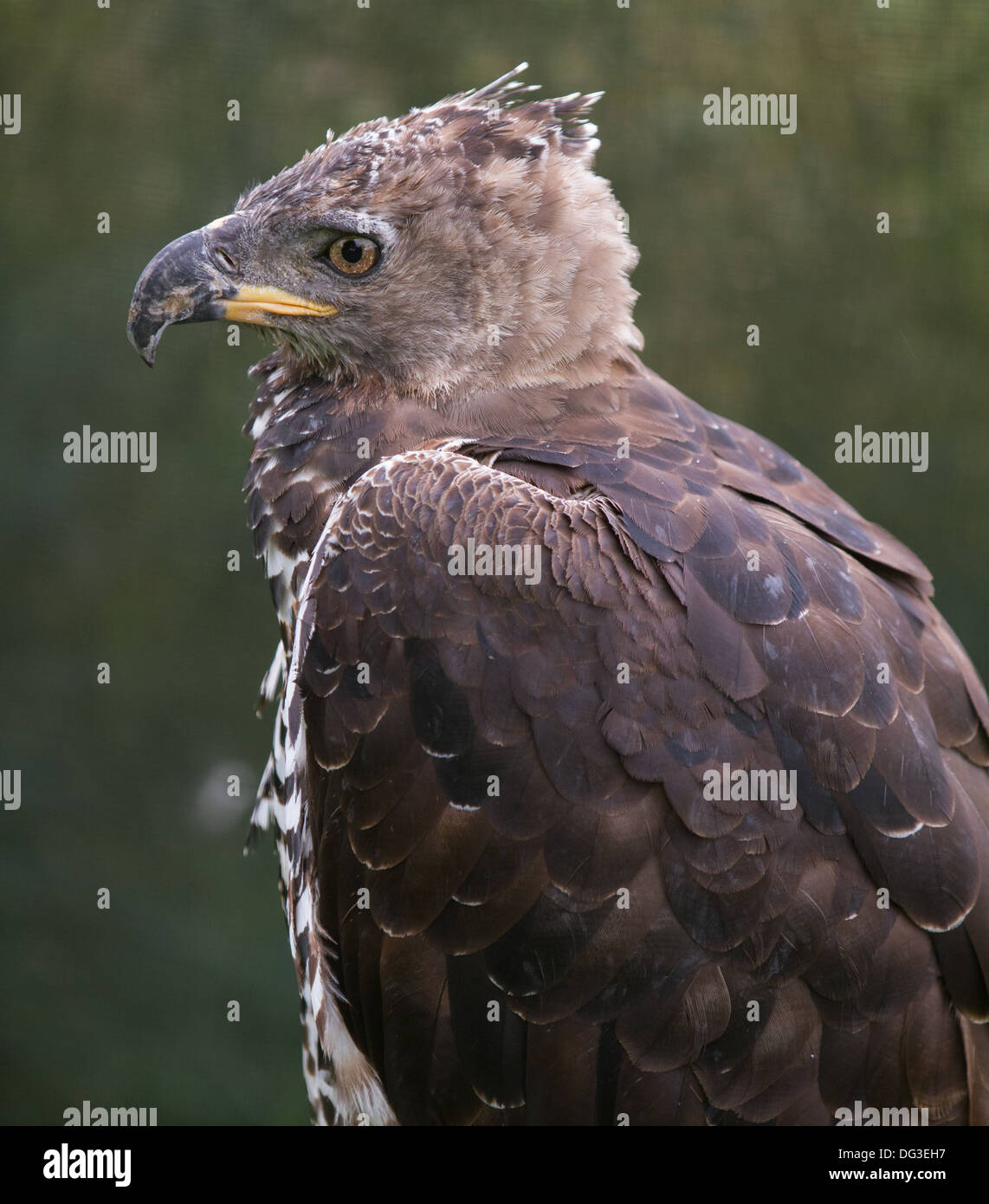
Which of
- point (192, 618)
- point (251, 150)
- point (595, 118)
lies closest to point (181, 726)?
point (192, 618)

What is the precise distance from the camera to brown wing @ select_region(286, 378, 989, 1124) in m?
2.40

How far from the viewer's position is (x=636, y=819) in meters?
2.40

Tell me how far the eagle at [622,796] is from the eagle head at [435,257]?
6 cm

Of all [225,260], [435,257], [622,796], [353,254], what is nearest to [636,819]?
[622,796]

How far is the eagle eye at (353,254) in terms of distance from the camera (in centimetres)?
286

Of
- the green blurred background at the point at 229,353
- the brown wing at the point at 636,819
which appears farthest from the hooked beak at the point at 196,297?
the green blurred background at the point at 229,353

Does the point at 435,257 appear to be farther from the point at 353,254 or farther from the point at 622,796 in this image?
the point at 622,796

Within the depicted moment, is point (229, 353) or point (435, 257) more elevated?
point (229, 353)

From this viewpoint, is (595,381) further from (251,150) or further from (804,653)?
(251,150)

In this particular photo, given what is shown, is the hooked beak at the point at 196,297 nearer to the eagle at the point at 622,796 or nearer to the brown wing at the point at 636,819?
the eagle at the point at 622,796

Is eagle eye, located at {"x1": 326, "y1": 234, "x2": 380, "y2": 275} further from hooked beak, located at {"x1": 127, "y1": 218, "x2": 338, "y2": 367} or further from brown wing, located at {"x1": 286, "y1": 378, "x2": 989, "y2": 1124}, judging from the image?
brown wing, located at {"x1": 286, "y1": 378, "x2": 989, "y2": 1124}

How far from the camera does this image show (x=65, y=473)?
14.1 ft

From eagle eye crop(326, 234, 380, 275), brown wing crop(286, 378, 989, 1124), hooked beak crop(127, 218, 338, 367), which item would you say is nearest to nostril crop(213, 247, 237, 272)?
hooked beak crop(127, 218, 338, 367)

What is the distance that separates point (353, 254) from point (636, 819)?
4.73ft
